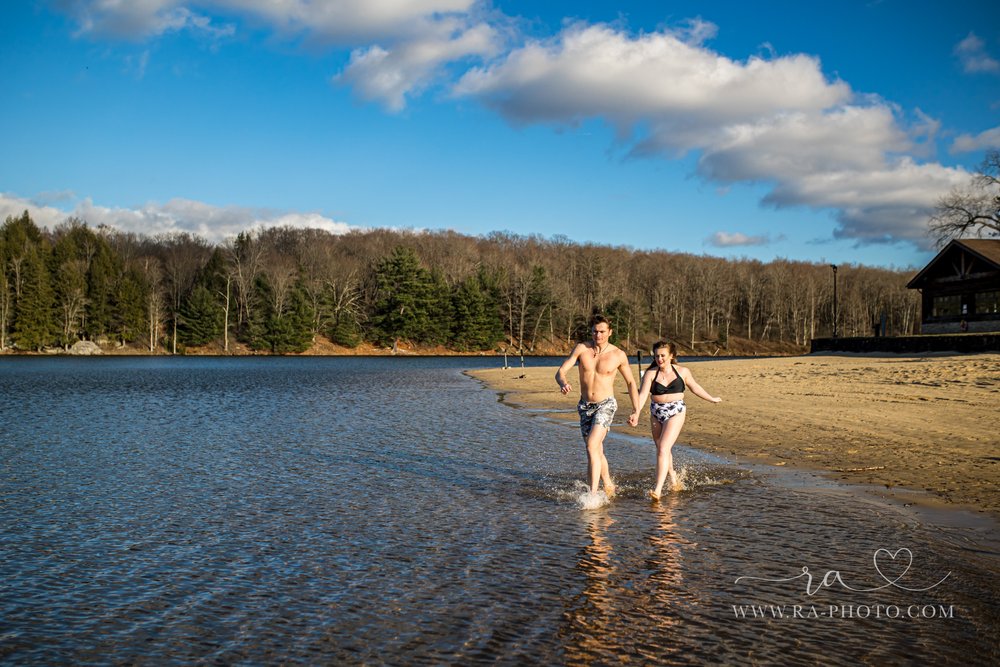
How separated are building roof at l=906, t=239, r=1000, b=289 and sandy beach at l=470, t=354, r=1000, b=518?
1959cm

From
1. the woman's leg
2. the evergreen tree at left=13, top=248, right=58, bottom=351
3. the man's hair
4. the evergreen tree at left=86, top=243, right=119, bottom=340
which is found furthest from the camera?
the evergreen tree at left=86, top=243, right=119, bottom=340

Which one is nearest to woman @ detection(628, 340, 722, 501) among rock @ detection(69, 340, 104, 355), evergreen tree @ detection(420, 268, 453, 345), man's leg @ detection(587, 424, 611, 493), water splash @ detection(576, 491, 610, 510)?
man's leg @ detection(587, 424, 611, 493)

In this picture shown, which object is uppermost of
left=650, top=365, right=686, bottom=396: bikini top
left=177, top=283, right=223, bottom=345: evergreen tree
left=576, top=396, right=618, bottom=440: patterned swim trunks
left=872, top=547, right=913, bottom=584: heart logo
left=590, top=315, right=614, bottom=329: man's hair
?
left=177, top=283, right=223, bottom=345: evergreen tree

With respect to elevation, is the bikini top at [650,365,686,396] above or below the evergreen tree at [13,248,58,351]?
below

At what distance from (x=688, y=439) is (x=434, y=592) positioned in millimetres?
10985

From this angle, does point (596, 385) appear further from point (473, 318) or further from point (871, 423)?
point (473, 318)

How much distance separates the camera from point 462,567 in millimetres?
7164

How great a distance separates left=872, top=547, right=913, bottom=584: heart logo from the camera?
6883 mm

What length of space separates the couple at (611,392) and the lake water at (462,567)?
2.25 feet

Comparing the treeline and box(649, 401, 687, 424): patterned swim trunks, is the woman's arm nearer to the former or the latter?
box(649, 401, 687, 424): patterned swim trunks

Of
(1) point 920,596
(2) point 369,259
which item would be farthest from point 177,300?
(1) point 920,596

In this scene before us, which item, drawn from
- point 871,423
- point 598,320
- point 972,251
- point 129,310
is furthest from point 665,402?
point 129,310

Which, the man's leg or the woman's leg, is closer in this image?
the man's leg

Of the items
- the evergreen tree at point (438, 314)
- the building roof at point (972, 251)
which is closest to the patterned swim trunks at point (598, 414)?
the building roof at point (972, 251)
